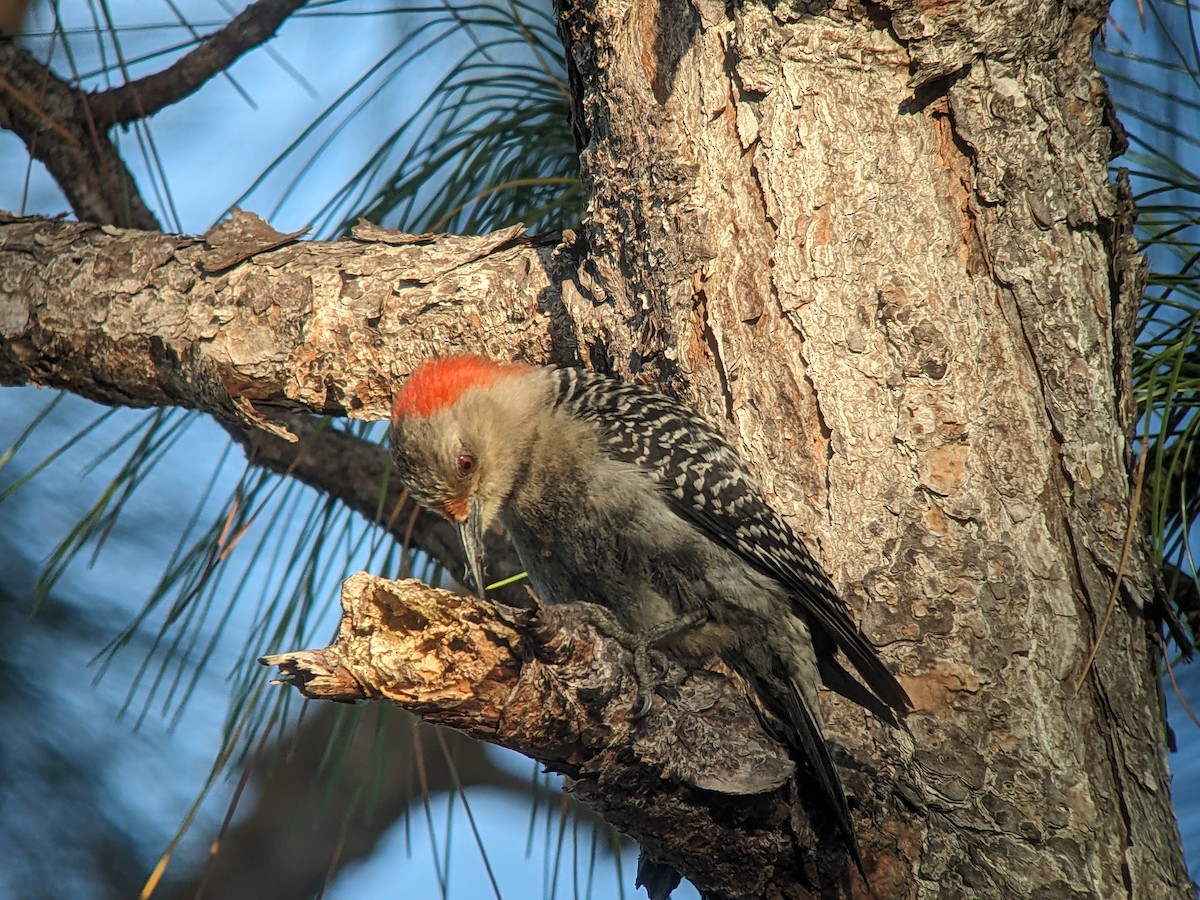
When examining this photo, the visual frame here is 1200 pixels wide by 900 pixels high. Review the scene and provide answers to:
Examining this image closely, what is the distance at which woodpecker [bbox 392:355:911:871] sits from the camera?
7.89 feet

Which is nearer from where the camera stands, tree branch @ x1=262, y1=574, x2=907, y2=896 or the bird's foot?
tree branch @ x1=262, y1=574, x2=907, y2=896

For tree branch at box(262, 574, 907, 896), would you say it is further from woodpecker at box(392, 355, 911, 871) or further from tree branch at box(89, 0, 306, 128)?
tree branch at box(89, 0, 306, 128)

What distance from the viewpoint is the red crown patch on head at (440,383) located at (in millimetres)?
2865

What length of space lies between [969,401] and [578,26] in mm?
1316

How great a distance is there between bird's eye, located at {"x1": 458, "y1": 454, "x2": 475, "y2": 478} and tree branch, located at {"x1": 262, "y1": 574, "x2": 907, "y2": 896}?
1004mm

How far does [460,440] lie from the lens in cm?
290

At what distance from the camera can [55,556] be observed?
→ 3.14 meters

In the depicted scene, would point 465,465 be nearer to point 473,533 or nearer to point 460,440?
point 460,440

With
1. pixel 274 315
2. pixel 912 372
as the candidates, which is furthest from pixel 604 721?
pixel 274 315

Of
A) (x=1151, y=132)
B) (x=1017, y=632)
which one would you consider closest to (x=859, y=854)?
(x=1017, y=632)

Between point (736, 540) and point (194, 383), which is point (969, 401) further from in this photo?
point (194, 383)

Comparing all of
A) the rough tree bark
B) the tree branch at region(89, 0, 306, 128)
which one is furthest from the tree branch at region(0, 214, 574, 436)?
the tree branch at region(89, 0, 306, 128)

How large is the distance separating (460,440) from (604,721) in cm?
122

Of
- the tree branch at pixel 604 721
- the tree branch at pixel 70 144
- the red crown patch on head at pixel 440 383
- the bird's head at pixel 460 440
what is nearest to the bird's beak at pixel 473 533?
the bird's head at pixel 460 440
